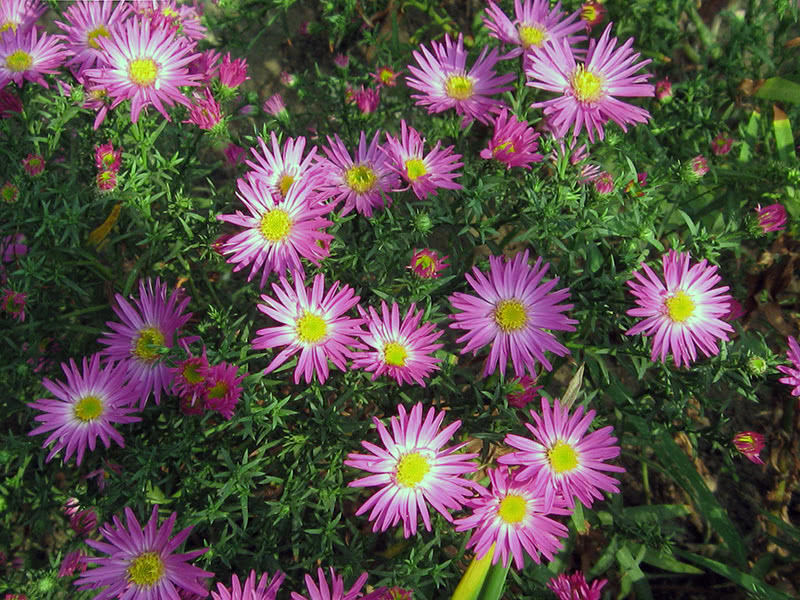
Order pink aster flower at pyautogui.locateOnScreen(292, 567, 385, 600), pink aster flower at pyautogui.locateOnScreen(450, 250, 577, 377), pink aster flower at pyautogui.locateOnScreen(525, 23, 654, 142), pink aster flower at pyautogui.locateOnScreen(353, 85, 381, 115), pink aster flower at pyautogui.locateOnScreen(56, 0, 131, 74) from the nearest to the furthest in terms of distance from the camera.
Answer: pink aster flower at pyautogui.locateOnScreen(292, 567, 385, 600), pink aster flower at pyautogui.locateOnScreen(450, 250, 577, 377), pink aster flower at pyautogui.locateOnScreen(525, 23, 654, 142), pink aster flower at pyautogui.locateOnScreen(56, 0, 131, 74), pink aster flower at pyautogui.locateOnScreen(353, 85, 381, 115)

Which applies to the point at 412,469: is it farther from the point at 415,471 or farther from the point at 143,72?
the point at 143,72

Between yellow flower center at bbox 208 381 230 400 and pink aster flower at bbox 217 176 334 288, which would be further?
pink aster flower at bbox 217 176 334 288

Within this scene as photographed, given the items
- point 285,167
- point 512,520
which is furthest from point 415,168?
point 512,520

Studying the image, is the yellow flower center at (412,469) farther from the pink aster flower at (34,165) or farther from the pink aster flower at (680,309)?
the pink aster flower at (34,165)

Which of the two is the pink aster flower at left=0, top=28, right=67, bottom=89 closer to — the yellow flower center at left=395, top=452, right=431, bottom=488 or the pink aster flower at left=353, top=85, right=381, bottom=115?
the pink aster flower at left=353, top=85, right=381, bottom=115

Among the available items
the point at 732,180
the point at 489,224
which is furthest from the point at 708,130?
the point at 489,224

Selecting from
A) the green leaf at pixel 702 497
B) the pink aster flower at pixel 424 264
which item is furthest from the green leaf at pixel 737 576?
the pink aster flower at pixel 424 264

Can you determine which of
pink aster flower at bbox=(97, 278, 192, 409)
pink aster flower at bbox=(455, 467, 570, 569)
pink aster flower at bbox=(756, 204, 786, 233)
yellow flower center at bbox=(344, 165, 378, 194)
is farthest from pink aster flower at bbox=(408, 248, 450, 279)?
pink aster flower at bbox=(756, 204, 786, 233)

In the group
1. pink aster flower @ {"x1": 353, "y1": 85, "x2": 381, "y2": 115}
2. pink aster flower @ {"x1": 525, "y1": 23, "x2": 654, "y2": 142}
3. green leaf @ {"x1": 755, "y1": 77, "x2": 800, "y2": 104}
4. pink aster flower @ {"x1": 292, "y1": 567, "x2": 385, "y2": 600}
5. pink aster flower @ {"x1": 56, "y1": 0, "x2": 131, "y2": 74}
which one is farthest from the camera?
green leaf @ {"x1": 755, "y1": 77, "x2": 800, "y2": 104}
